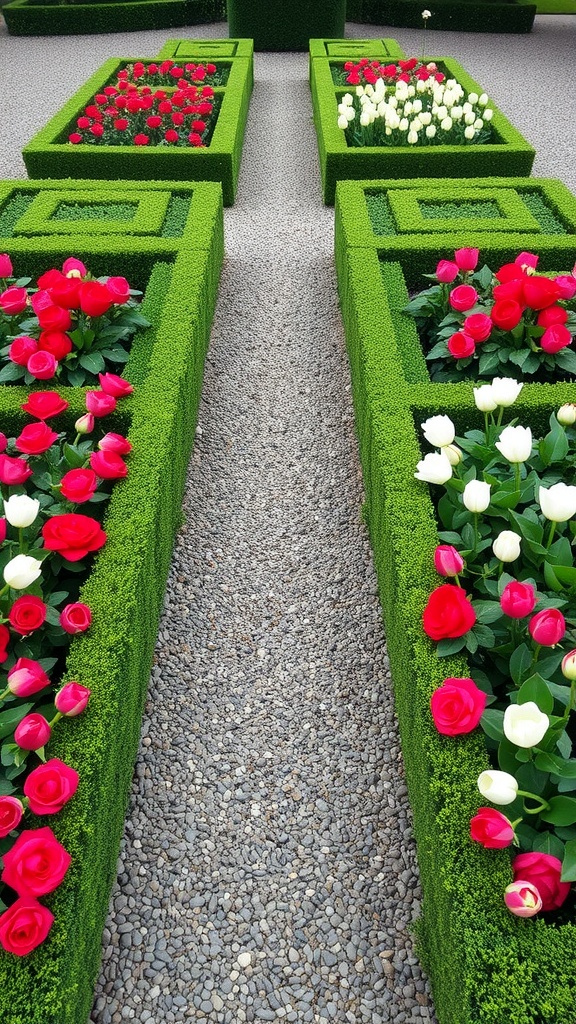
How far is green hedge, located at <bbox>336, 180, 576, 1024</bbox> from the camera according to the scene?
2.36 m

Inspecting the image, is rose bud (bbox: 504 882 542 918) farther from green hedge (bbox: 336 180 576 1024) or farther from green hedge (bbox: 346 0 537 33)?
green hedge (bbox: 346 0 537 33)

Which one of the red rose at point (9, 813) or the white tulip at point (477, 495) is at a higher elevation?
the white tulip at point (477, 495)

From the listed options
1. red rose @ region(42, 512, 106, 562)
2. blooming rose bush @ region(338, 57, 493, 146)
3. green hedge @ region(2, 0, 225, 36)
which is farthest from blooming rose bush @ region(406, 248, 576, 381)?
green hedge @ region(2, 0, 225, 36)

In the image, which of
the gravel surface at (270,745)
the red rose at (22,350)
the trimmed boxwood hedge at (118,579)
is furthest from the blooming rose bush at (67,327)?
the gravel surface at (270,745)

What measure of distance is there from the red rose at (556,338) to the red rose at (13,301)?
11.5 feet

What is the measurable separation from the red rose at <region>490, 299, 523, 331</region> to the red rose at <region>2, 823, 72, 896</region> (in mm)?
4059

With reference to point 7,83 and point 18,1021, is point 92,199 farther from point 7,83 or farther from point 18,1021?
point 7,83

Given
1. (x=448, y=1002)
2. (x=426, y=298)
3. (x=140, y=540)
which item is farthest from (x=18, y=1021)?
(x=426, y=298)

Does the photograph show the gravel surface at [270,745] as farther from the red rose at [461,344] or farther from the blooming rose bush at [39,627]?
the red rose at [461,344]

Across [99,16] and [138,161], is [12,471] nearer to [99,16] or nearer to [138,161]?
[138,161]

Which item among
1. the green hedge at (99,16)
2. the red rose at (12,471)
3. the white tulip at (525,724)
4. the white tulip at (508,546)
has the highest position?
the green hedge at (99,16)

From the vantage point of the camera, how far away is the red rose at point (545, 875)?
8.07ft

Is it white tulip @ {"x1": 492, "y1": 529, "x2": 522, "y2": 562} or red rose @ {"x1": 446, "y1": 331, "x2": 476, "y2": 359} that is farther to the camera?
red rose @ {"x1": 446, "y1": 331, "x2": 476, "y2": 359}

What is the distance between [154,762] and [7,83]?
15235mm
